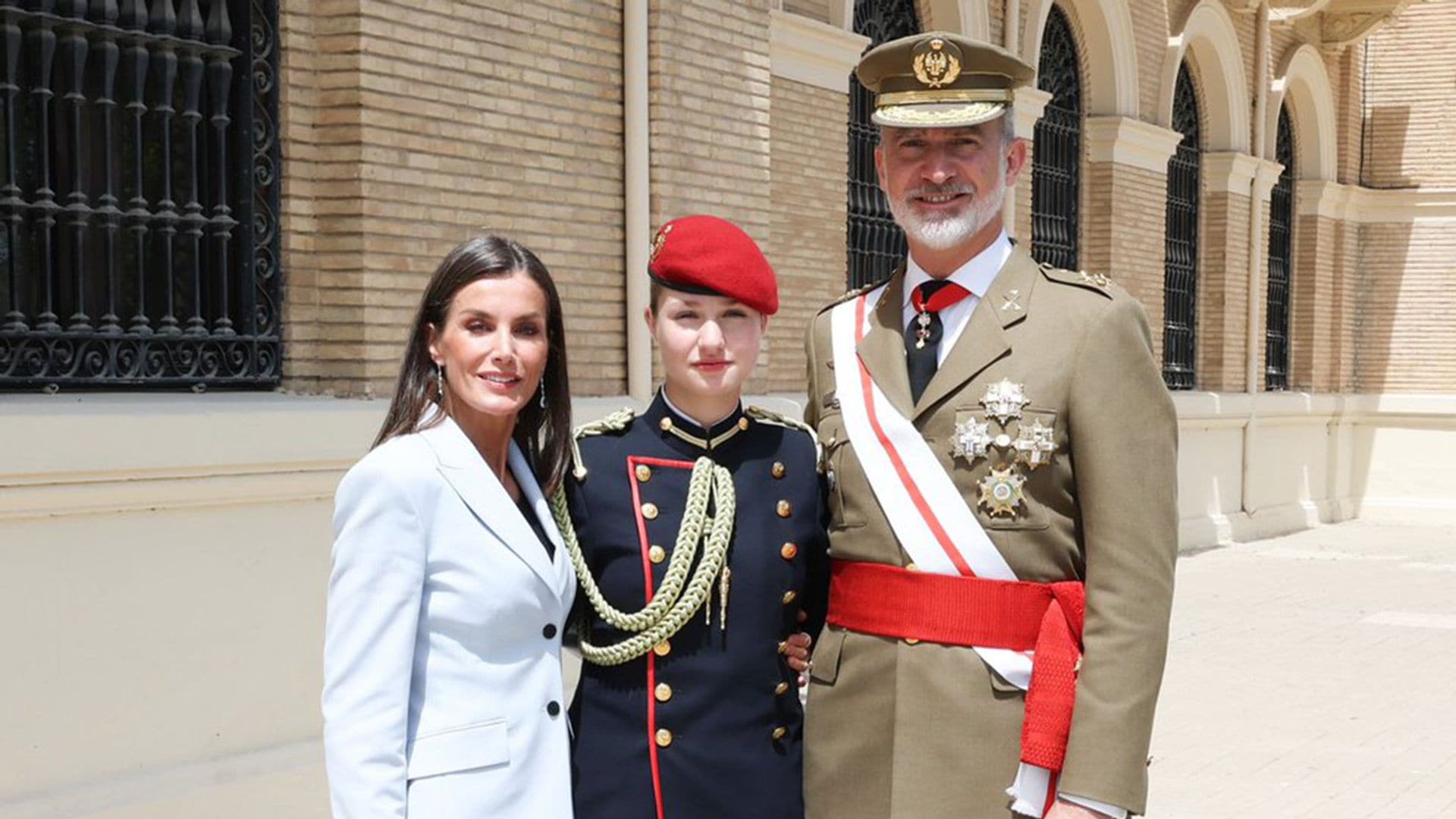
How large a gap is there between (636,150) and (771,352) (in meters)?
1.95

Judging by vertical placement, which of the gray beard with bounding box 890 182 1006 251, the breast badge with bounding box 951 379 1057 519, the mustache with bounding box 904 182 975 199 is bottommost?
the breast badge with bounding box 951 379 1057 519

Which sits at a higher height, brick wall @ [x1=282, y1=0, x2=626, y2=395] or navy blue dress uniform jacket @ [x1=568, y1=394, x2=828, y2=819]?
brick wall @ [x1=282, y1=0, x2=626, y2=395]

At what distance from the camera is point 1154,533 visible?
2.65 m

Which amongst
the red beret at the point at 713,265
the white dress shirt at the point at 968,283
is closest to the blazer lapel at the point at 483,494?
the red beret at the point at 713,265

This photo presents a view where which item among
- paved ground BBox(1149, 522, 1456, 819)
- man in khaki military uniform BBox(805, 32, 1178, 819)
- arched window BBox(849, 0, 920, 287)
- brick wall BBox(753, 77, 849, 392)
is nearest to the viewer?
man in khaki military uniform BBox(805, 32, 1178, 819)

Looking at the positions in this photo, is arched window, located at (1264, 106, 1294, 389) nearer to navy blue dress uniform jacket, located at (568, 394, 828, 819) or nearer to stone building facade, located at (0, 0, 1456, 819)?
stone building facade, located at (0, 0, 1456, 819)

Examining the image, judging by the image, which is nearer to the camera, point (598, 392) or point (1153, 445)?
point (1153, 445)

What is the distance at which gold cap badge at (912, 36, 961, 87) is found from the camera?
2852 mm

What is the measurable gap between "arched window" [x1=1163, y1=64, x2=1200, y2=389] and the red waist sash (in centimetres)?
1290

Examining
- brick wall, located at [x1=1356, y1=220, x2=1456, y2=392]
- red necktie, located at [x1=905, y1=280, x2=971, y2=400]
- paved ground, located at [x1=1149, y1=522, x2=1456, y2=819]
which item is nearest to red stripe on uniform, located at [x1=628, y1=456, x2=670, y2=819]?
red necktie, located at [x1=905, y1=280, x2=971, y2=400]

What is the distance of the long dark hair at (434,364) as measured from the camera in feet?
8.50

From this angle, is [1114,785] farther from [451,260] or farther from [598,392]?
[598,392]

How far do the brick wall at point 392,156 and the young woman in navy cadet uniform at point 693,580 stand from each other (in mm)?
3531

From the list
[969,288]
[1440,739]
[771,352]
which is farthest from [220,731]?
[1440,739]
